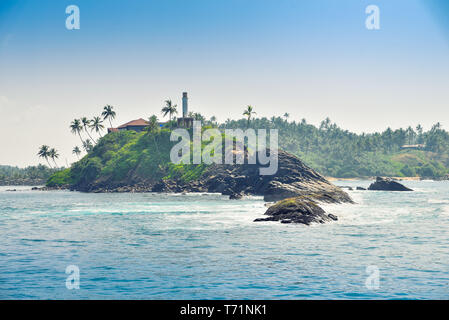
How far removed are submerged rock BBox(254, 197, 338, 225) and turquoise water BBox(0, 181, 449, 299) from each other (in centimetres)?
172

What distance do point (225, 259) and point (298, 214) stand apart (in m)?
17.9

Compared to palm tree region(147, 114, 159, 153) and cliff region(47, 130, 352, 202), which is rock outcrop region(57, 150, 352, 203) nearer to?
cliff region(47, 130, 352, 202)

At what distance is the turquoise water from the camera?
18219mm

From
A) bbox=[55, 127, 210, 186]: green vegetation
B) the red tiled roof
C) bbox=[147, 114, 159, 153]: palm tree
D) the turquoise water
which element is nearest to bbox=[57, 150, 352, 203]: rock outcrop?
bbox=[55, 127, 210, 186]: green vegetation

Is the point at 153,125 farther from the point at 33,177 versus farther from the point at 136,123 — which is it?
the point at 33,177

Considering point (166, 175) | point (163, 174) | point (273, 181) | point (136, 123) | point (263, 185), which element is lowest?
point (263, 185)

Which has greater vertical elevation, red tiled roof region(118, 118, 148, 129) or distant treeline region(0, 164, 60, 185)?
red tiled roof region(118, 118, 148, 129)

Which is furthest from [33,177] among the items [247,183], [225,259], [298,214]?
[225,259]

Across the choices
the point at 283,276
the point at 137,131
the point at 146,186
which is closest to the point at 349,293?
the point at 283,276

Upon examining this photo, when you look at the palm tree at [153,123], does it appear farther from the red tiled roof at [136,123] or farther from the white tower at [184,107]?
the red tiled roof at [136,123]

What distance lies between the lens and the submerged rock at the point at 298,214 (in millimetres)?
40438

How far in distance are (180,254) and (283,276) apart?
768 centimetres

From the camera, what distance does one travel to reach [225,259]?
24719mm

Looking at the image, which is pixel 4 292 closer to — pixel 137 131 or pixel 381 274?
pixel 381 274
